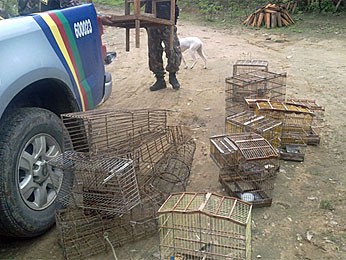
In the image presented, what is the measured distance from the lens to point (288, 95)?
6336 mm

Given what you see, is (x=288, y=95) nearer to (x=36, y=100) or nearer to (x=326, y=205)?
(x=326, y=205)

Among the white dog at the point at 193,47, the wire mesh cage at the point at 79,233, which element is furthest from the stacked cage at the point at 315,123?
the white dog at the point at 193,47

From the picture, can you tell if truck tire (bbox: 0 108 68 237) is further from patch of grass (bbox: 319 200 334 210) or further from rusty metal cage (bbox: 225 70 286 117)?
rusty metal cage (bbox: 225 70 286 117)

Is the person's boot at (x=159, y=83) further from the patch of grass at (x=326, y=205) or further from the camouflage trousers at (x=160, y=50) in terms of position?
the patch of grass at (x=326, y=205)

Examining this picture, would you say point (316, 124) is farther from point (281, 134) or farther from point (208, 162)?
point (208, 162)

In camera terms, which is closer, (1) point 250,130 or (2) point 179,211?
(2) point 179,211

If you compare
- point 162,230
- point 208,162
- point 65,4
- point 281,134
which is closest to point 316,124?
point 281,134

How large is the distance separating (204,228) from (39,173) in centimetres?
125

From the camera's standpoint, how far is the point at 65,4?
16.2 ft

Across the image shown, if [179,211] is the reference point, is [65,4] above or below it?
above

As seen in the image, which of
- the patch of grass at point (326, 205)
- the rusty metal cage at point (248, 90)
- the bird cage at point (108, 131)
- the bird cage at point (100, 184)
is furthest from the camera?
the rusty metal cage at point (248, 90)

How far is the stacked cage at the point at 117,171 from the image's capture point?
304cm

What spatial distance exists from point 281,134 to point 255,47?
21.0 ft

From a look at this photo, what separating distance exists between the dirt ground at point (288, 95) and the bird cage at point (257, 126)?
1.04 ft
